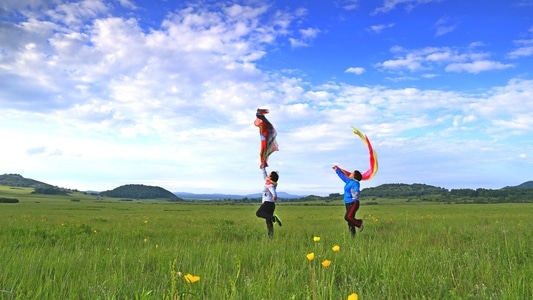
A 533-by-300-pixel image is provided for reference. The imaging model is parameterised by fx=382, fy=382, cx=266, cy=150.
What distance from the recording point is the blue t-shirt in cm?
1144

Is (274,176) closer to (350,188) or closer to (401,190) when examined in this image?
(350,188)

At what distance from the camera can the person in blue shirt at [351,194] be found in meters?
11.2

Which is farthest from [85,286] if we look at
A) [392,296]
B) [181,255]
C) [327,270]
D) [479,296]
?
[479,296]

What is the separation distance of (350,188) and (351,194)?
0.63 feet

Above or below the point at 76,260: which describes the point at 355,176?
above

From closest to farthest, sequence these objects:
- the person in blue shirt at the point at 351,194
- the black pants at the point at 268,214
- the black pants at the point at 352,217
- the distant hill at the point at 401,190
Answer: the black pants at the point at 268,214 → the black pants at the point at 352,217 → the person in blue shirt at the point at 351,194 → the distant hill at the point at 401,190

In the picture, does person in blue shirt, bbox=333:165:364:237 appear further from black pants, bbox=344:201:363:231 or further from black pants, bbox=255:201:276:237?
black pants, bbox=255:201:276:237

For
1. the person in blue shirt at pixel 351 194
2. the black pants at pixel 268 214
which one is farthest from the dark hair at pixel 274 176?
the person in blue shirt at pixel 351 194

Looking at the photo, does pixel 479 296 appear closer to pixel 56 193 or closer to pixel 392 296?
pixel 392 296

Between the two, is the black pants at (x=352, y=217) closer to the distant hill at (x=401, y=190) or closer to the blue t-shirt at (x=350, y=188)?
the blue t-shirt at (x=350, y=188)

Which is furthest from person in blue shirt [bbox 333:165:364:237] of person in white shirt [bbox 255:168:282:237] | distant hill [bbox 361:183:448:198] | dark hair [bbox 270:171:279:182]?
distant hill [bbox 361:183:448:198]

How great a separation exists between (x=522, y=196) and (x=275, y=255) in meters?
165

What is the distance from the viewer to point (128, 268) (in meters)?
5.23

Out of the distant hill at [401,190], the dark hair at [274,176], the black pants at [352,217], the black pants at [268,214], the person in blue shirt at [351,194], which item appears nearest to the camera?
the black pants at [268,214]
